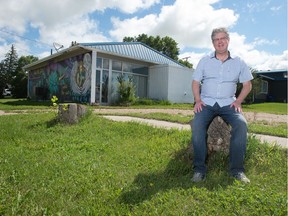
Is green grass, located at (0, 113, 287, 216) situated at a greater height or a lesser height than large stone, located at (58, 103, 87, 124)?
lesser

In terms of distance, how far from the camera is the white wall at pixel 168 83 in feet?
66.1

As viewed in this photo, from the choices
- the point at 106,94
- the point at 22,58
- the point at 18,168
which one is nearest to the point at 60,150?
the point at 18,168

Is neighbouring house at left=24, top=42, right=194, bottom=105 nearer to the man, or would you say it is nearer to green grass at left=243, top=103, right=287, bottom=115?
green grass at left=243, top=103, right=287, bottom=115

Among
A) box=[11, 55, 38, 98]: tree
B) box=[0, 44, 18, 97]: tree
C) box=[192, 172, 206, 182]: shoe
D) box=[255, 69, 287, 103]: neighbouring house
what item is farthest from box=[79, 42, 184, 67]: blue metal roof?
box=[0, 44, 18, 97]: tree

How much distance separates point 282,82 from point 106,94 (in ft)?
89.3

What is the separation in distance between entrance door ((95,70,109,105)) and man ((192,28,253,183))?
14.2 meters

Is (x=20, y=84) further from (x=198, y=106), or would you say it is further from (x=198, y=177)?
(x=198, y=177)

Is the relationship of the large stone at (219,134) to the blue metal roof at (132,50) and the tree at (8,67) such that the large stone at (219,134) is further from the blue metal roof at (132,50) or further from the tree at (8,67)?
the tree at (8,67)

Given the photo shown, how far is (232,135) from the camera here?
10.5ft

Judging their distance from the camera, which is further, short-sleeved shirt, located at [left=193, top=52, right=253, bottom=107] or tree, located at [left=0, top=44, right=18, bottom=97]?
tree, located at [left=0, top=44, right=18, bottom=97]

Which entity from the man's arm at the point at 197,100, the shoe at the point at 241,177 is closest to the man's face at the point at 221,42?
the man's arm at the point at 197,100

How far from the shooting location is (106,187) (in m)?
2.95

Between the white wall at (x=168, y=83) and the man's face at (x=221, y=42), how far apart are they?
1662 centimetres

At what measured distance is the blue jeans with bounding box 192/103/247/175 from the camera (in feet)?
10.3
